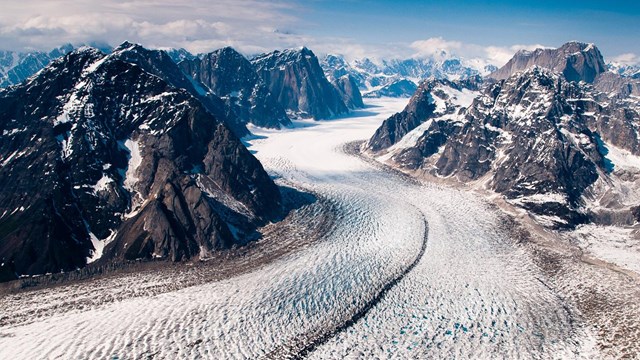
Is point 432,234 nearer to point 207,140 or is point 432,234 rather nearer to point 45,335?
point 207,140

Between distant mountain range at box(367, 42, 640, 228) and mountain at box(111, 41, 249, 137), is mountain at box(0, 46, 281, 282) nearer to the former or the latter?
distant mountain range at box(367, 42, 640, 228)

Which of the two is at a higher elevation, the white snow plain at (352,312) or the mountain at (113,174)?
the mountain at (113,174)

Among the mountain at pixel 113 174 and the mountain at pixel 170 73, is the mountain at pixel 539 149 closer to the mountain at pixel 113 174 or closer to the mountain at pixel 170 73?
the mountain at pixel 113 174

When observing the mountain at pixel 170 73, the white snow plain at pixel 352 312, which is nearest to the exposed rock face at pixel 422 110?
the mountain at pixel 170 73

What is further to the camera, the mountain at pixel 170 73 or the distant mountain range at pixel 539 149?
the mountain at pixel 170 73

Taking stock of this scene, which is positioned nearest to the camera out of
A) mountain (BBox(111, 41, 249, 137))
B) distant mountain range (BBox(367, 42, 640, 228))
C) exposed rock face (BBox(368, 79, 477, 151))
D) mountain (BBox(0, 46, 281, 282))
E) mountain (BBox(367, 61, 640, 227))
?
mountain (BBox(0, 46, 281, 282))

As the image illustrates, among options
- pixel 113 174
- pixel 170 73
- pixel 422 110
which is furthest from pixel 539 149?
pixel 170 73

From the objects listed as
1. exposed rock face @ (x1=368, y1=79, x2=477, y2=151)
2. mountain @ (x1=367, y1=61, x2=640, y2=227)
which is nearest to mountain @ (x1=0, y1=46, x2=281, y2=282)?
mountain @ (x1=367, y1=61, x2=640, y2=227)
